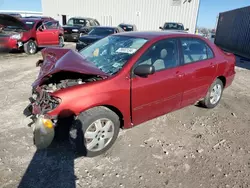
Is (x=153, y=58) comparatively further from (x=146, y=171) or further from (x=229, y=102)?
(x=229, y=102)

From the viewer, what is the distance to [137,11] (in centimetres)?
2322

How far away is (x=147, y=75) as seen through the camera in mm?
2941

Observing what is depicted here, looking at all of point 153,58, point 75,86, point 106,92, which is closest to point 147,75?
point 153,58

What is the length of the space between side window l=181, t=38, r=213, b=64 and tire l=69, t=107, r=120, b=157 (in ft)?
5.52

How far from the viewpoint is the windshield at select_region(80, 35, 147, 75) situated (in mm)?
3004

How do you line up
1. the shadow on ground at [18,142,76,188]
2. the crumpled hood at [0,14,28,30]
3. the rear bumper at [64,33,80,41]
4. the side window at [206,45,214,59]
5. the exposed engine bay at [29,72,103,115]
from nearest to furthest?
the shadow on ground at [18,142,76,188] < the exposed engine bay at [29,72,103,115] < the side window at [206,45,214,59] < the crumpled hood at [0,14,28,30] < the rear bumper at [64,33,80,41]

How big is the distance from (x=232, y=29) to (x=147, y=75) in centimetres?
1592

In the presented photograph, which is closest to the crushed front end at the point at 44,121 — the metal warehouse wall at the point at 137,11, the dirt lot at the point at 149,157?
the dirt lot at the point at 149,157

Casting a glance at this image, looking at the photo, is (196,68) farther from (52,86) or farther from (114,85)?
(52,86)

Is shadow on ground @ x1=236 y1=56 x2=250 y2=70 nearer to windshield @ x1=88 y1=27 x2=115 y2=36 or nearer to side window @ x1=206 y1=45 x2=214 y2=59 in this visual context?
windshield @ x1=88 y1=27 x2=115 y2=36

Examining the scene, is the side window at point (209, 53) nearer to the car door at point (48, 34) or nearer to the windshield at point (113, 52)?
the windshield at point (113, 52)

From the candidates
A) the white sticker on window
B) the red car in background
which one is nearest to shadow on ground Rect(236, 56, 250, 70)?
the white sticker on window

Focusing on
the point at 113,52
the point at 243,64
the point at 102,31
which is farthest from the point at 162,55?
the point at 243,64

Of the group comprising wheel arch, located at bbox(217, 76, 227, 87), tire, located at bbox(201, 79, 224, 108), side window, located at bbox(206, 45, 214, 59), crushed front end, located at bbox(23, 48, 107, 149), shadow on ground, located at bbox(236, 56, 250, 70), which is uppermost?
side window, located at bbox(206, 45, 214, 59)
